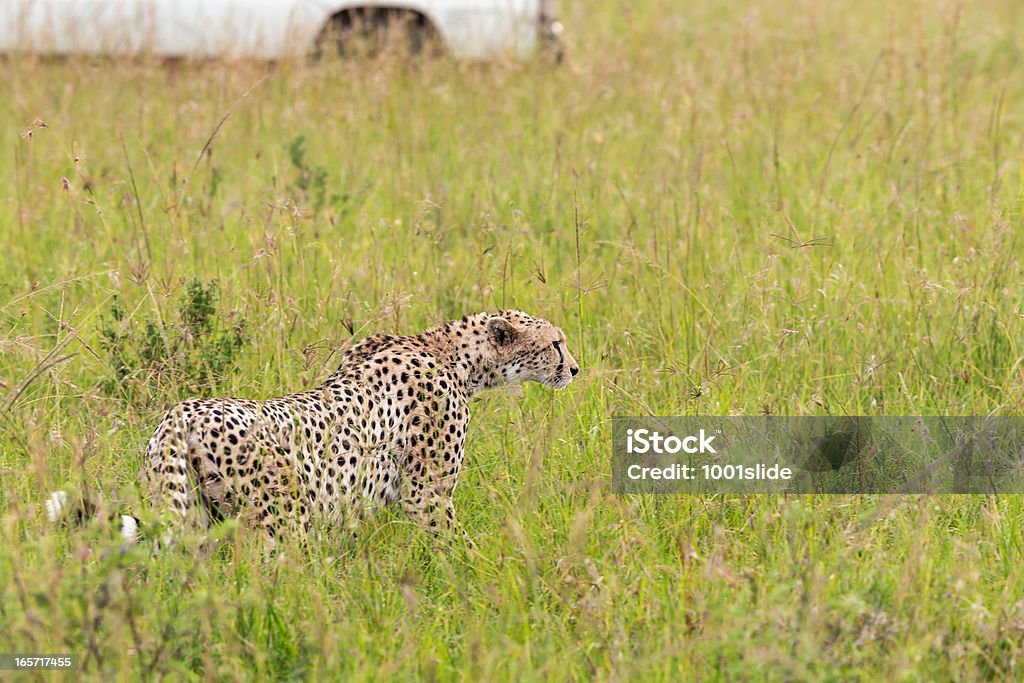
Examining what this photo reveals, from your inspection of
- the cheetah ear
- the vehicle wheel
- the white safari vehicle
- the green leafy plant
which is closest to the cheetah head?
the cheetah ear

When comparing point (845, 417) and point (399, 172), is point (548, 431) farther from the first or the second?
point (399, 172)

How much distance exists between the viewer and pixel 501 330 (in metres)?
4.26

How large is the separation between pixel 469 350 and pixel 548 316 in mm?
865

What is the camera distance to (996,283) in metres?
4.94

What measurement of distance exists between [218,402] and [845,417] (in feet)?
7.12

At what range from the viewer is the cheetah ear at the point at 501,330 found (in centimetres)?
421

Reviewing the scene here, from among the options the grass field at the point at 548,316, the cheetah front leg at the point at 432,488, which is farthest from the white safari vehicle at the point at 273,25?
the cheetah front leg at the point at 432,488

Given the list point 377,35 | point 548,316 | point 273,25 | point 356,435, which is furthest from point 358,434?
point 273,25

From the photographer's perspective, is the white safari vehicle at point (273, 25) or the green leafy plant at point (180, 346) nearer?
the green leafy plant at point (180, 346)

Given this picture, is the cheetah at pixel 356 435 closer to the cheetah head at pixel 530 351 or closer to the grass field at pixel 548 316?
the cheetah head at pixel 530 351

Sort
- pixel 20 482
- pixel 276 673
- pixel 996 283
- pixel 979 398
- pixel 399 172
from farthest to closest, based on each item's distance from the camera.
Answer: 1. pixel 399 172
2. pixel 996 283
3. pixel 979 398
4. pixel 20 482
5. pixel 276 673

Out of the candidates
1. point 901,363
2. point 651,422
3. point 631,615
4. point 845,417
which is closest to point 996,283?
point 901,363

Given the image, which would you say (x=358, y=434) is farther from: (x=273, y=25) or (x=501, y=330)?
(x=273, y=25)

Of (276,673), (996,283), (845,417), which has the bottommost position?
(276,673)
